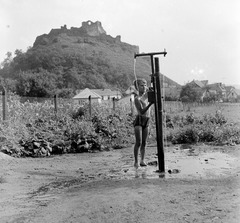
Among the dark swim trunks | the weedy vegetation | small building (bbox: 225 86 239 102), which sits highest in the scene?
small building (bbox: 225 86 239 102)

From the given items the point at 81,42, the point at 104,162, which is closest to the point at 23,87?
the point at 104,162

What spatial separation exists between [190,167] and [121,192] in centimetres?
261

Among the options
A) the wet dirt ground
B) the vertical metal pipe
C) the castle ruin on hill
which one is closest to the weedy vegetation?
the wet dirt ground

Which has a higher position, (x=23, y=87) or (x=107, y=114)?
(x=23, y=87)

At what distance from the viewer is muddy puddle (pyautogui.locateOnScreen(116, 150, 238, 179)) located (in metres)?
5.98

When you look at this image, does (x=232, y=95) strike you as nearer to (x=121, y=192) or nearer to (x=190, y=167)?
(x=190, y=167)

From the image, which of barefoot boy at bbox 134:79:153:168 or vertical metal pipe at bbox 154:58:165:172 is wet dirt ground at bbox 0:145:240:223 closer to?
vertical metal pipe at bbox 154:58:165:172

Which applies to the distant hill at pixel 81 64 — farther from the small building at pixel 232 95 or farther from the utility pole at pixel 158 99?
the utility pole at pixel 158 99

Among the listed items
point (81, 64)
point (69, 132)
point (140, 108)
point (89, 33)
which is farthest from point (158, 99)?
point (89, 33)

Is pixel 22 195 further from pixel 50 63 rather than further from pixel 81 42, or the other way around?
pixel 81 42

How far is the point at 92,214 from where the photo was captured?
3.76 meters

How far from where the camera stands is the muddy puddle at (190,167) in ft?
19.6

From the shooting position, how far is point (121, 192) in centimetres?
463

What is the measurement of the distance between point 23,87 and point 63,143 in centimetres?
5849
